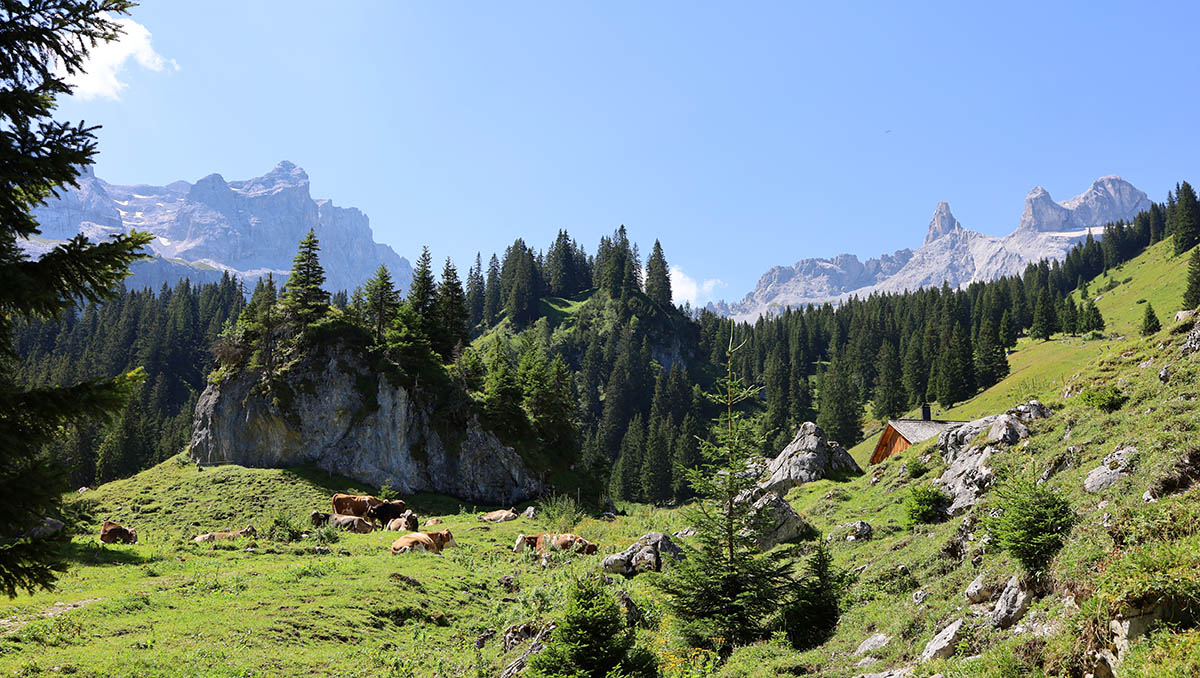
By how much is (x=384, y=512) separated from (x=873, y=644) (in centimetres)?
4113

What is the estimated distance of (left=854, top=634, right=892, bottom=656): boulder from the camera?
1482cm

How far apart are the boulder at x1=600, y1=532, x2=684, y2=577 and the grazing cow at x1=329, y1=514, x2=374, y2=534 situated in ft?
70.5

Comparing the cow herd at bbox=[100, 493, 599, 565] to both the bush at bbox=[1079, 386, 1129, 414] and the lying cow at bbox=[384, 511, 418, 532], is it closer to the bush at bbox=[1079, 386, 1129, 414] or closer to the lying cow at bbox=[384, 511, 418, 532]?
the lying cow at bbox=[384, 511, 418, 532]

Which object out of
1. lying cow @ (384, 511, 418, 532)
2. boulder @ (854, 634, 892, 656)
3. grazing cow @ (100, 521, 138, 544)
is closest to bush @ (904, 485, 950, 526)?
boulder @ (854, 634, 892, 656)

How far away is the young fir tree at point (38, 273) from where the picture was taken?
845 cm

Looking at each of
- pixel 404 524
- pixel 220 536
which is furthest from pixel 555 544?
pixel 220 536

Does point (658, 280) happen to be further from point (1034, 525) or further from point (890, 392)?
point (1034, 525)

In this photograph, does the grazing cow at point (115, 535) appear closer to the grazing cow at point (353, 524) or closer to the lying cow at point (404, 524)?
the grazing cow at point (353, 524)

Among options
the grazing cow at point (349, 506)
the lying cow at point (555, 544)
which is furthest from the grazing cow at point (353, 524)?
the lying cow at point (555, 544)

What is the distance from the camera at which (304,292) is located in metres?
65.7

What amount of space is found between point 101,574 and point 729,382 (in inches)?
1124

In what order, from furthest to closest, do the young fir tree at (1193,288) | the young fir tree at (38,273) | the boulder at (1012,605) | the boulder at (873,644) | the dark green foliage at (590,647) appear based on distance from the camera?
the young fir tree at (1193,288), the boulder at (873,644), the dark green foliage at (590,647), the boulder at (1012,605), the young fir tree at (38,273)

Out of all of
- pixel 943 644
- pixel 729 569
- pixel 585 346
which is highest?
pixel 585 346

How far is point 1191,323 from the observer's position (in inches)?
991
